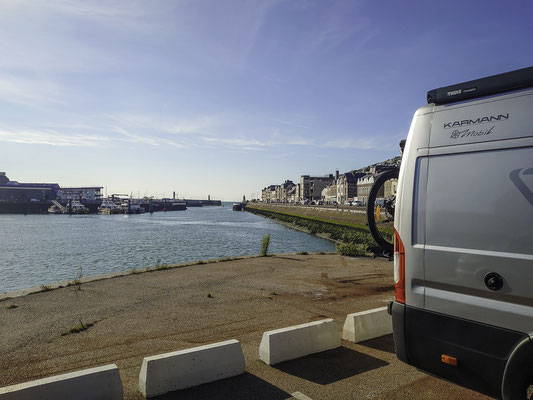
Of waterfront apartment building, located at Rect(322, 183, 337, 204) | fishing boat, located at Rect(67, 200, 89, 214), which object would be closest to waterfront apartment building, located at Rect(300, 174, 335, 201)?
waterfront apartment building, located at Rect(322, 183, 337, 204)

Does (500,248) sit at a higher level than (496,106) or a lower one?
lower

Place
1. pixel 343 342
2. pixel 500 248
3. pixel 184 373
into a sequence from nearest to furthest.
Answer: pixel 500 248
pixel 184 373
pixel 343 342

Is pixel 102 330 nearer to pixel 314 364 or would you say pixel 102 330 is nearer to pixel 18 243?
pixel 314 364

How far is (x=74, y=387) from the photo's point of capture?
13.5 ft

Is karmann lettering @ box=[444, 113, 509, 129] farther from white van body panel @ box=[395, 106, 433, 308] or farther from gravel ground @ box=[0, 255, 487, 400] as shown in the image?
gravel ground @ box=[0, 255, 487, 400]

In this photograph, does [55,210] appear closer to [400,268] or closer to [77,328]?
[77,328]

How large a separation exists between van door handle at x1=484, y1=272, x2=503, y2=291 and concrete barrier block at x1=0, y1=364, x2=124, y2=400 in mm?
4104

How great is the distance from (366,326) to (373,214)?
2.13 m

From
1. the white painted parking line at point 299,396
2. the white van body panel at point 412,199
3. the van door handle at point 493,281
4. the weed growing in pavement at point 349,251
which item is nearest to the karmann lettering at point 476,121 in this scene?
the white van body panel at point 412,199

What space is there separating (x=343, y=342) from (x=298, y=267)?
850 cm

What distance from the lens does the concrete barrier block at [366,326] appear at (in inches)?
259

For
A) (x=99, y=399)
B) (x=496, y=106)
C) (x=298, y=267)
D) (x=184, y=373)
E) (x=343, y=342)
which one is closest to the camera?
(x=496, y=106)

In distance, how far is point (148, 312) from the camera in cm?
875

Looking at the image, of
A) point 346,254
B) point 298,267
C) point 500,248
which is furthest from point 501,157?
point 346,254
